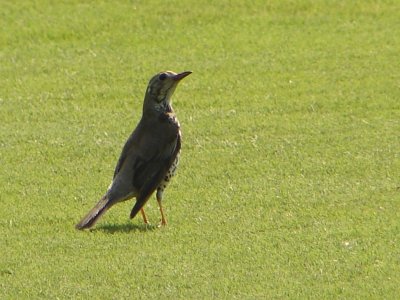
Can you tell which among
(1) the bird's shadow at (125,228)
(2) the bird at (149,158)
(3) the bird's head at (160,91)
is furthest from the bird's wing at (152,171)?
(3) the bird's head at (160,91)

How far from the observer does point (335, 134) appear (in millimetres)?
14961

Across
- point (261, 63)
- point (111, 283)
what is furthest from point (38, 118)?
point (111, 283)

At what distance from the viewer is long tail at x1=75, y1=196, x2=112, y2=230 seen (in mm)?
11422

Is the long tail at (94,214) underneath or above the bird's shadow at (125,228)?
above

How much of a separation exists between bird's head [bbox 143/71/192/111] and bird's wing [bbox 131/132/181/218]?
481mm

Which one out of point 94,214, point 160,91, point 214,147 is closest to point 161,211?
point 94,214

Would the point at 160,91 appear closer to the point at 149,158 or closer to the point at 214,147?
the point at 149,158

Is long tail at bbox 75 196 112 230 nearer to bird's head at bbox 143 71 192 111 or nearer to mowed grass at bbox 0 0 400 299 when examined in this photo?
mowed grass at bbox 0 0 400 299

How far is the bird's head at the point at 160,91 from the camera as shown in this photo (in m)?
12.2

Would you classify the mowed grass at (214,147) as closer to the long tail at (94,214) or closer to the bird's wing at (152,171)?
the long tail at (94,214)

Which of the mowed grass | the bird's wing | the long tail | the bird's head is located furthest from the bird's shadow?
the bird's head

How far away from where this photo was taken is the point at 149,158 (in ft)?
38.8

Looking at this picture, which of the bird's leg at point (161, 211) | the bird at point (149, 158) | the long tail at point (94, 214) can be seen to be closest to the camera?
the long tail at point (94, 214)

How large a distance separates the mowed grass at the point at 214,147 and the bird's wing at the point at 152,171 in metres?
0.38
